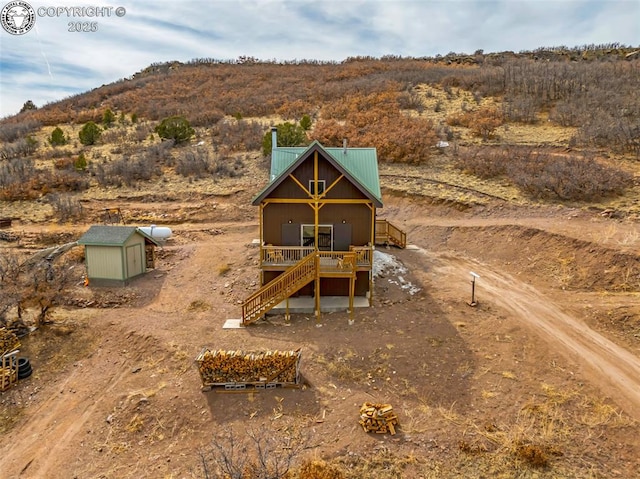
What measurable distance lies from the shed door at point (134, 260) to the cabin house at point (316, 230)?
24.8ft

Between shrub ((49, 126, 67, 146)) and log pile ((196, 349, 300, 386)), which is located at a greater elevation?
shrub ((49, 126, 67, 146))

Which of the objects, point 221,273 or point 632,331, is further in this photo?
point 221,273

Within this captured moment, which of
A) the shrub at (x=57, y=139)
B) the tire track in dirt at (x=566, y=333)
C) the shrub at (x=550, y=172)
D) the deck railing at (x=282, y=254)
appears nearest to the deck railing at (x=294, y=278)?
the deck railing at (x=282, y=254)

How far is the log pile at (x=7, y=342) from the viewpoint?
1515 centimetres

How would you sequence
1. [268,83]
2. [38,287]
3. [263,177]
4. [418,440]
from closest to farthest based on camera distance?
[418,440] → [38,287] → [263,177] → [268,83]

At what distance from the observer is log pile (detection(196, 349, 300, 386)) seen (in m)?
12.7

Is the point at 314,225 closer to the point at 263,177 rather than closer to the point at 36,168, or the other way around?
the point at 263,177

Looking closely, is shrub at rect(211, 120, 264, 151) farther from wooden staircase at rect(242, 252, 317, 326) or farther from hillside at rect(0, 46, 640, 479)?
wooden staircase at rect(242, 252, 317, 326)

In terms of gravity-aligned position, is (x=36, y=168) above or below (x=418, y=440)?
above

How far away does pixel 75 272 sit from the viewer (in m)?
22.2

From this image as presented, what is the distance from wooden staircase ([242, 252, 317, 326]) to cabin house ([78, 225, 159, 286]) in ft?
26.4

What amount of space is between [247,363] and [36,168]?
118 ft

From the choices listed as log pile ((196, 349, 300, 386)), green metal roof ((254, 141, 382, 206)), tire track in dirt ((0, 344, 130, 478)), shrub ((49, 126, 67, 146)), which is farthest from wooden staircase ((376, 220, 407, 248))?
shrub ((49, 126, 67, 146))

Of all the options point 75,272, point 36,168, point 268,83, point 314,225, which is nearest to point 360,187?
point 314,225
